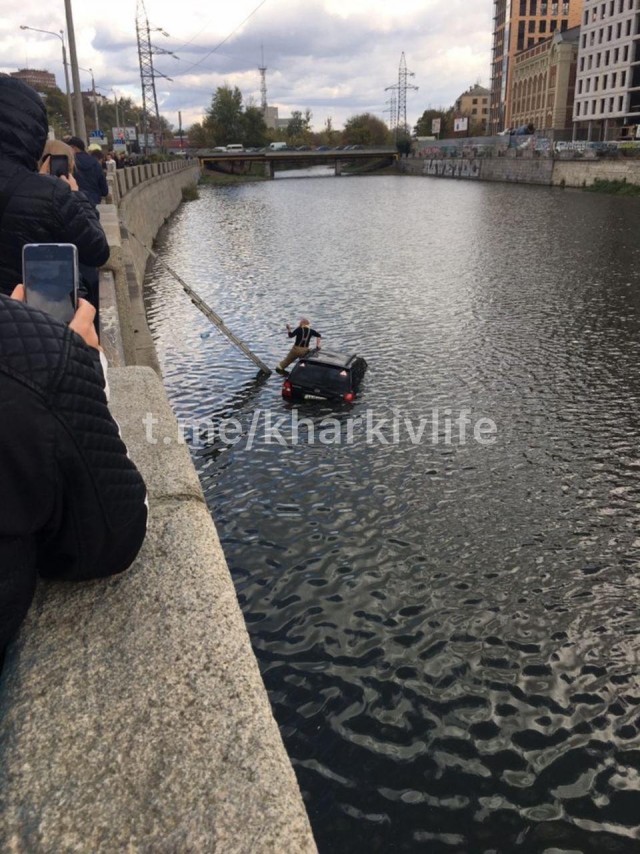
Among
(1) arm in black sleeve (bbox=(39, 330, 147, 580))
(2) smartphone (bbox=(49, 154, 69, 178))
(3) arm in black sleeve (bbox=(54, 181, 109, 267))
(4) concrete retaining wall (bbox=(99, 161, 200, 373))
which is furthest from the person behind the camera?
(4) concrete retaining wall (bbox=(99, 161, 200, 373))

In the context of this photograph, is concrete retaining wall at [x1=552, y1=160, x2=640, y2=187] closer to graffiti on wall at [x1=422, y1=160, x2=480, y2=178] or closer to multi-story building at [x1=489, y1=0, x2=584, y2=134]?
graffiti on wall at [x1=422, y1=160, x2=480, y2=178]

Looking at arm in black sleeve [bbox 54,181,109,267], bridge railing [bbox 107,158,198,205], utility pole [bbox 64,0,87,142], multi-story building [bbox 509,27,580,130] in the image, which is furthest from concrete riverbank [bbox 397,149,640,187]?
arm in black sleeve [bbox 54,181,109,267]

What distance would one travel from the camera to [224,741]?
8.29 ft

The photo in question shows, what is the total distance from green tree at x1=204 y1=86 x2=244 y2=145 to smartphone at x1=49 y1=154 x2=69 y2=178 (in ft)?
590

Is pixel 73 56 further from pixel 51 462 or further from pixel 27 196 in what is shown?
pixel 51 462

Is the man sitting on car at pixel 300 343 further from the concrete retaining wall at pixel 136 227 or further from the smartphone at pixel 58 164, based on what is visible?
the smartphone at pixel 58 164

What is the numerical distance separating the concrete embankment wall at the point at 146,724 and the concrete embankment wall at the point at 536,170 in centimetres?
7501

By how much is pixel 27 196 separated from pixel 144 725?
3847 mm

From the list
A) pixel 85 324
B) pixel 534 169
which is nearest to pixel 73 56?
pixel 85 324

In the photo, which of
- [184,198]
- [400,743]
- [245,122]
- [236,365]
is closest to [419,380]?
[236,365]

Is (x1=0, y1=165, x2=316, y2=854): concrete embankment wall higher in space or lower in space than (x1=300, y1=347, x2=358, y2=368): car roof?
higher

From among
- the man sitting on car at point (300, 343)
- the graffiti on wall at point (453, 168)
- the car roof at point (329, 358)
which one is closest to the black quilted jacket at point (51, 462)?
the car roof at point (329, 358)

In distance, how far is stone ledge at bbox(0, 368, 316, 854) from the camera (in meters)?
2.21

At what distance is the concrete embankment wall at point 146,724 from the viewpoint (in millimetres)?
2215
